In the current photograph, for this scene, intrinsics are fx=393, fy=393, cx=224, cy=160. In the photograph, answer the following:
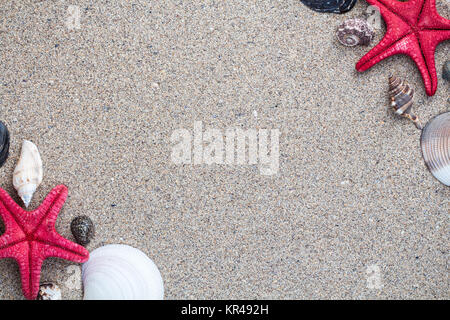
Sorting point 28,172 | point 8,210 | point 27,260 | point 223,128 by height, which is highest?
point 223,128

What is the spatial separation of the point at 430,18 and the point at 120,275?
132 centimetres

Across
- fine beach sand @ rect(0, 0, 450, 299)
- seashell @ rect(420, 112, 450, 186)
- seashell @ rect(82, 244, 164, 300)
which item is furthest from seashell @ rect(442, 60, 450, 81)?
seashell @ rect(82, 244, 164, 300)

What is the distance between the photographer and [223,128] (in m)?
1.38

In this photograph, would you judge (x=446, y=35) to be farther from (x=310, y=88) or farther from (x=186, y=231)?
(x=186, y=231)

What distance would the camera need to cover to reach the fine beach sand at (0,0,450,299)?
1.35 m

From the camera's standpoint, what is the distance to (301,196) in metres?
1.37

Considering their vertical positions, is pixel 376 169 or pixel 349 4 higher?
pixel 349 4

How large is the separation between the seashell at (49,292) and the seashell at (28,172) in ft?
0.91

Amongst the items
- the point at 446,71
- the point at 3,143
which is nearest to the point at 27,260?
the point at 3,143

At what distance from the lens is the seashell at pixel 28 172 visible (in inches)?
51.8

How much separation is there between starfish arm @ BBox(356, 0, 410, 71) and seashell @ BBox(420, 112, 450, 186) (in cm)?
31

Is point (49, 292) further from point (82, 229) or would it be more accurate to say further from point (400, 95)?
point (400, 95)
